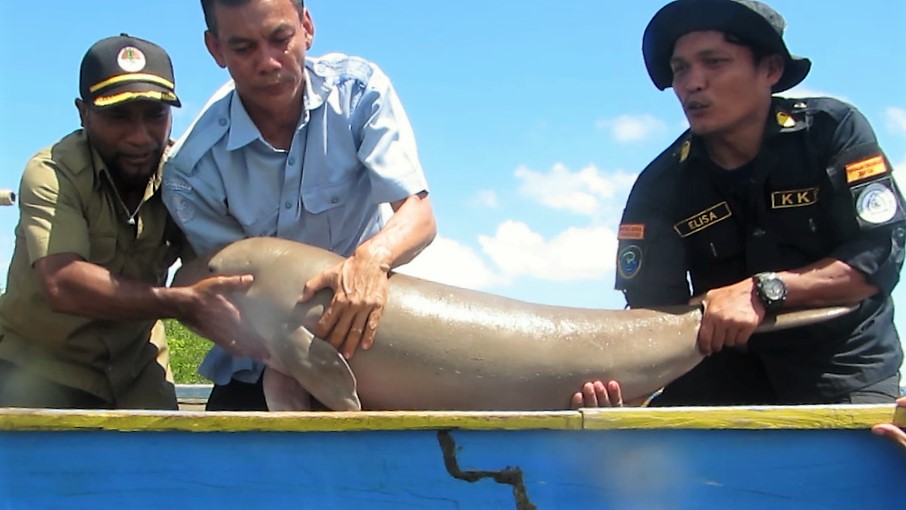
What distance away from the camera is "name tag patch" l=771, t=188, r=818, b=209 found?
366cm

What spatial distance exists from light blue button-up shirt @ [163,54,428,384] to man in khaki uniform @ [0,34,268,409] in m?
0.24

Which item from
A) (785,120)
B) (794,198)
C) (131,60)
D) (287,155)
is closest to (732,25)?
(785,120)

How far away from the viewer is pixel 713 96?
3.69 metres

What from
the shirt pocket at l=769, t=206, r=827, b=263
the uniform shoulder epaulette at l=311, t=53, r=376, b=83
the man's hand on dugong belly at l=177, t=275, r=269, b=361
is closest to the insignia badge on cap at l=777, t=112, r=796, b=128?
the shirt pocket at l=769, t=206, r=827, b=263

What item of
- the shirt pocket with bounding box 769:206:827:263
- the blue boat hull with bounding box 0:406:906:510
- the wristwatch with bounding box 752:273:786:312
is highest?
the shirt pocket with bounding box 769:206:827:263

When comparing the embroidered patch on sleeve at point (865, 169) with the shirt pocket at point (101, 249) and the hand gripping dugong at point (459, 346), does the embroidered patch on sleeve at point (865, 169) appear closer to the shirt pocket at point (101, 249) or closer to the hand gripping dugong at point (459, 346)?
the hand gripping dugong at point (459, 346)

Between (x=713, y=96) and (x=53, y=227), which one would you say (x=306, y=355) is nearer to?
(x=53, y=227)

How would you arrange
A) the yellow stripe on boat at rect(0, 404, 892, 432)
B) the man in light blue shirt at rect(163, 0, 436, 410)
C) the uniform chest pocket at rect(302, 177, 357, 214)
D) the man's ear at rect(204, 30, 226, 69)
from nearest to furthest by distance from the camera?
the yellow stripe on boat at rect(0, 404, 892, 432) → the man in light blue shirt at rect(163, 0, 436, 410) → the man's ear at rect(204, 30, 226, 69) → the uniform chest pocket at rect(302, 177, 357, 214)

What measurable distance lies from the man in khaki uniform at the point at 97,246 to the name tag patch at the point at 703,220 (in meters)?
1.96

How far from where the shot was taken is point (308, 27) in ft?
12.2

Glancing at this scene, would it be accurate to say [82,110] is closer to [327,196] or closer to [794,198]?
[327,196]

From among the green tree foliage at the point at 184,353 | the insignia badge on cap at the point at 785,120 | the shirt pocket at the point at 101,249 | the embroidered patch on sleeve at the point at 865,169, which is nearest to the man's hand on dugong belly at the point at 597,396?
the embroidered patch on sleeve at the point at 865,169

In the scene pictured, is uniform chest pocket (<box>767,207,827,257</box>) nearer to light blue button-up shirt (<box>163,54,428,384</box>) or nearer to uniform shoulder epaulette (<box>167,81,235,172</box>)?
light blue button-up shirt (<box>163,54,428,384</box>)

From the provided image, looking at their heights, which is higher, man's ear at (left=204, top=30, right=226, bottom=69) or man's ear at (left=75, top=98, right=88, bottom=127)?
man's ear at (left=204, top=30, right=226, bottom=69)
